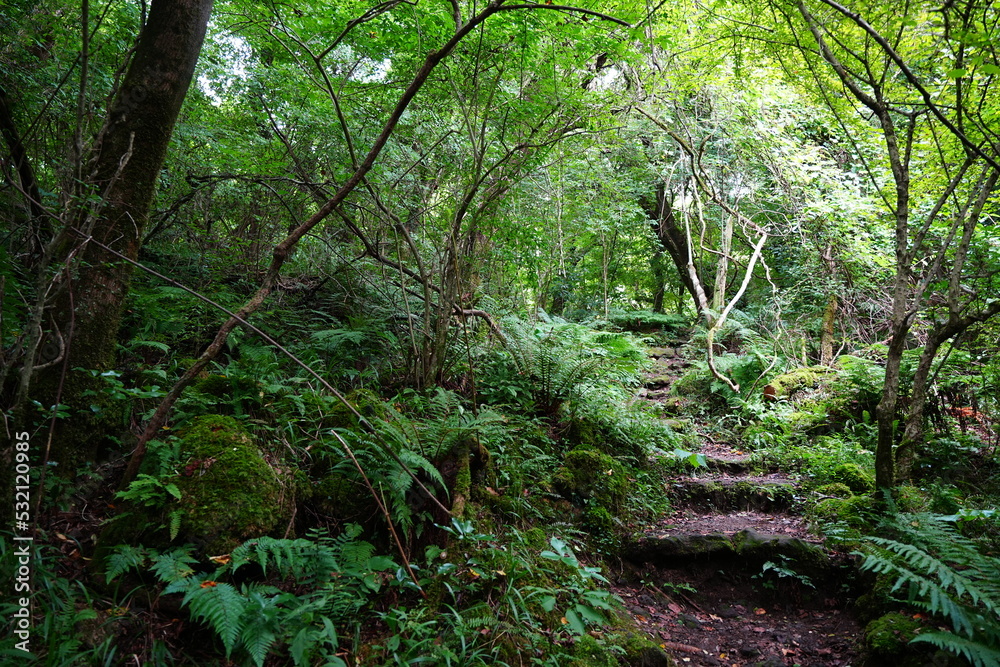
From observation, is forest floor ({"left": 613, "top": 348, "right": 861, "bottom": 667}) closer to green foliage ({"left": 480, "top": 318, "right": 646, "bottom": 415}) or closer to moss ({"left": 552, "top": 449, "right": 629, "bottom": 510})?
moss ({"left": 552, "top": 449, "right": 629, "bottom": 510})

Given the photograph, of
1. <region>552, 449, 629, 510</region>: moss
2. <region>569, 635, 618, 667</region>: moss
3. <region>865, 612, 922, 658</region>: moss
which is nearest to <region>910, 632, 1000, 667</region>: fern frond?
<region>865, 612, 922, 658</region>: moss

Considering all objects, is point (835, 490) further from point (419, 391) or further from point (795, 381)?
point (419, 391)

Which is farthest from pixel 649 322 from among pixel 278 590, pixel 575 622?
pixel 278 590

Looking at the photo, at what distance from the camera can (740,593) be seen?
400 cm

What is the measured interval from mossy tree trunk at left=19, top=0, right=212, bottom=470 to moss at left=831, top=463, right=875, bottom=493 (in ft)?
21.4

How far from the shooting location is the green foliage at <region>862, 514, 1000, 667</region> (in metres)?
2.39

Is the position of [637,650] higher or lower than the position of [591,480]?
lower

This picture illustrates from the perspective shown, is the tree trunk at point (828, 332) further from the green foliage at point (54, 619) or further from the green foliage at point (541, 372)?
the green foliage at point (54, 619)

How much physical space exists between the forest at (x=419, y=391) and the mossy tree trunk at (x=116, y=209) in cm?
2

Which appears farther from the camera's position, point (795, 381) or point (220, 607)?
point (795, 381)

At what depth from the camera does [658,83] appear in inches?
368

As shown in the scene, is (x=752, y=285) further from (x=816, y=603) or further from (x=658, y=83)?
(x=816, y=603)

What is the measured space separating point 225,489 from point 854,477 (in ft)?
19.1

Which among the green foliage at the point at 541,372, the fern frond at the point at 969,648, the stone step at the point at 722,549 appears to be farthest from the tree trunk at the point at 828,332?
the fern frond at the point at 969,648
